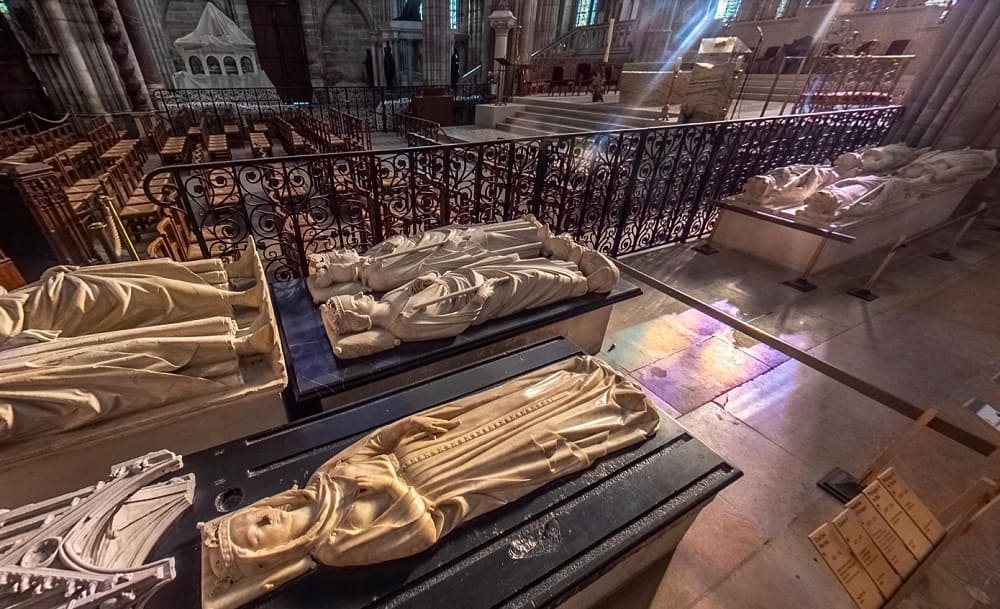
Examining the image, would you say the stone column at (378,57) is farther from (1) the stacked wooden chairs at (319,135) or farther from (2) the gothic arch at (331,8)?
(1) the stacked wooden chairs at (319,135)

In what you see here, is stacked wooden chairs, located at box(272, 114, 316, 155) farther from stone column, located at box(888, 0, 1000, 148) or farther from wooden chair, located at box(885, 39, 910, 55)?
wooden chair, located at box(885, 39, 910, 55)

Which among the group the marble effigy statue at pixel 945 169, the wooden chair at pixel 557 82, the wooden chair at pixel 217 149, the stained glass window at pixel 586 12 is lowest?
the wooden chair at pixel 217 149

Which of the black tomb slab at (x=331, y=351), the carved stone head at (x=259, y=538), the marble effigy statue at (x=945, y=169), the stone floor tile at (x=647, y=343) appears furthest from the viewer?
Answer: the marble effigy statue at (x=945, y=169)

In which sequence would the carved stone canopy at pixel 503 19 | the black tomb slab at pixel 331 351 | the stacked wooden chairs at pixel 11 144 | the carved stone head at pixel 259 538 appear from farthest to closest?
1. the carved stone canopy at pixel 503 19
2. the stacked wooden chairs at pixel 11 144
3. the black tomb slab at pixel 331 351
4. the carved stone head at pixel 259 538

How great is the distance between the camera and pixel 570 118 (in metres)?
8.33

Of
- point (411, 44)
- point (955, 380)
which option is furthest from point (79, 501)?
point (411, 44)

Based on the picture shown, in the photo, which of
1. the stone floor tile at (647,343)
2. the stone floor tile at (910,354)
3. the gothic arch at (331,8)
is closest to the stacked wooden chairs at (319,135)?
the stone floor tile at (647,343)

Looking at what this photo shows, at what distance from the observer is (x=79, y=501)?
112 cm

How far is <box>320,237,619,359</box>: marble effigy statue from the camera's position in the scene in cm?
209

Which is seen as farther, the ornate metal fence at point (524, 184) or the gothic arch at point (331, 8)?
the gothic arch at point (331, 8)

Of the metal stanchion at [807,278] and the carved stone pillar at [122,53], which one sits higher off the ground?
the carved stone pillar at [122,53]

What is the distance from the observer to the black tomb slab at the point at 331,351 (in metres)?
1.92

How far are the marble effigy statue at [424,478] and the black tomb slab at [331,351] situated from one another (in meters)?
0.50

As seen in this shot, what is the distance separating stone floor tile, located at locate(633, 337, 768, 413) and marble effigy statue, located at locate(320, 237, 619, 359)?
73 cm
